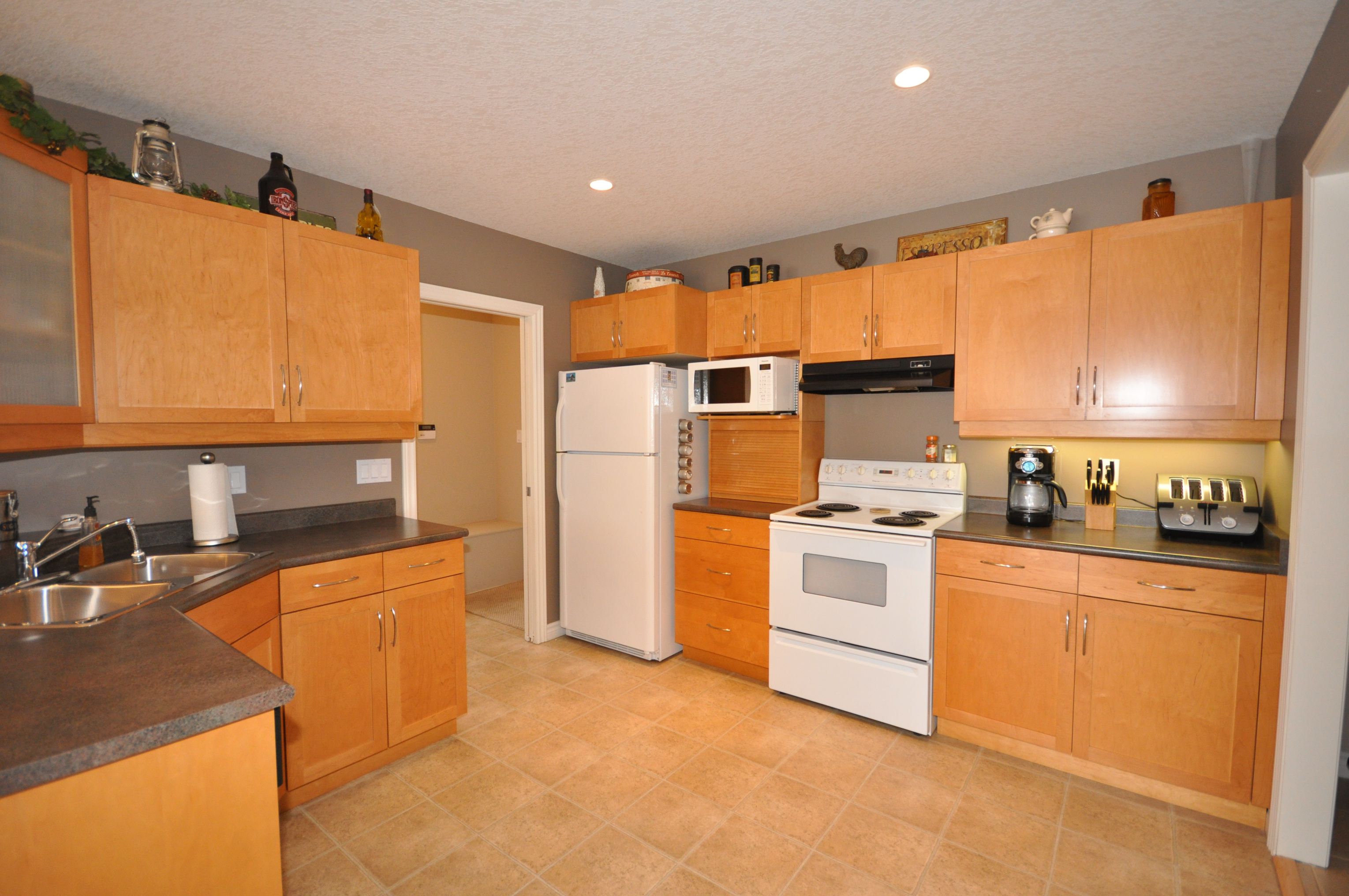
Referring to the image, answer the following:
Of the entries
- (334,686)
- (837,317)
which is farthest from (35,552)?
(837,317)

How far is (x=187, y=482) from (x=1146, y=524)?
396 centimetres

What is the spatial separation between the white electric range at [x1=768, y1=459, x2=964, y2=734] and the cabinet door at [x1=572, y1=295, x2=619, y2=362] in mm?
1545

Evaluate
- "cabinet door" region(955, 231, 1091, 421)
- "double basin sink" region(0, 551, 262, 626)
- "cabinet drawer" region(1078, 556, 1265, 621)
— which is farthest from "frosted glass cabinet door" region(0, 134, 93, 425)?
"cabinet drawer" region(1078, 556, 1265, 621)

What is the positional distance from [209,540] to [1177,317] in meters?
3.71

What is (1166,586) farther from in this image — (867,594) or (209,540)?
(209,540)

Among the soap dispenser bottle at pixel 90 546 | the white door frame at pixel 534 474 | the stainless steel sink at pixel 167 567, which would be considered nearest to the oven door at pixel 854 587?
the white door frame at pixel 534 474

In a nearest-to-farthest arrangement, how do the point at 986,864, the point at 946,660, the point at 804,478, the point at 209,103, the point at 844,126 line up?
1. the point at 986,864
2. the point at 209,103
3. the point at 844,126
4. the point at 946,660
5. the point at 804,478

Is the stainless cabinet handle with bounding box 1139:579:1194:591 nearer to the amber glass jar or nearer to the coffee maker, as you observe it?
the coffee maker

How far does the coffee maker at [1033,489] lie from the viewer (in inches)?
103

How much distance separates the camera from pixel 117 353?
184 centimetres

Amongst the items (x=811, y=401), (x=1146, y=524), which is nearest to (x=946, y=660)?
(x=1146, y=524)

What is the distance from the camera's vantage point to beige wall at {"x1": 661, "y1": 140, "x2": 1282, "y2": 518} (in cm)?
241

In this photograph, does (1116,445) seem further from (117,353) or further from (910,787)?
(117,353)

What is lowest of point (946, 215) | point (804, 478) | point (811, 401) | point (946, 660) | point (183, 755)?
point (946, 660)
